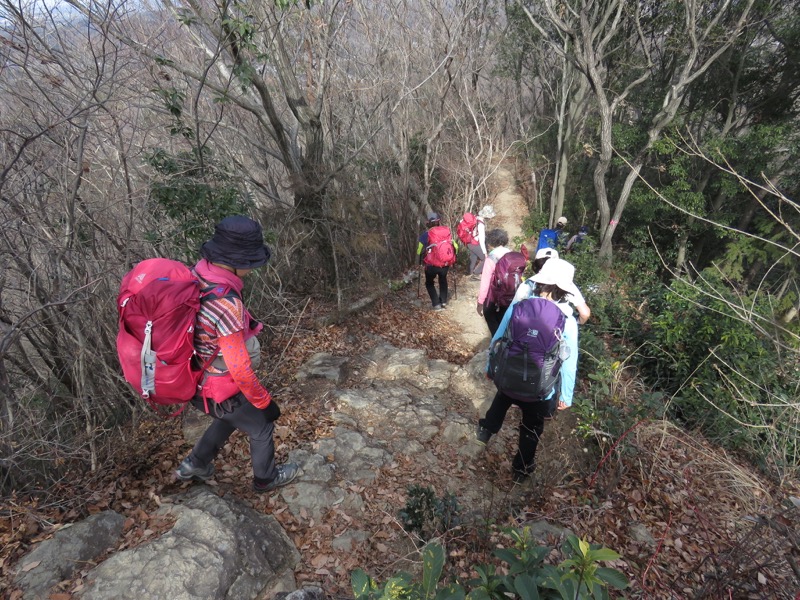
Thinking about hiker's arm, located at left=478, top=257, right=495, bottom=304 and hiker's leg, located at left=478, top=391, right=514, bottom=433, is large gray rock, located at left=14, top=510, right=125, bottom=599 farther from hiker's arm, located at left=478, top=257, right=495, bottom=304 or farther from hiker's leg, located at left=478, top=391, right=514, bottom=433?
hiker's arm, located at left=478, top=257, right=495, bottom=304

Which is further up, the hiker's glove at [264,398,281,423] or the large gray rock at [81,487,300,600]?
the hiker's glove at [264,398,281,423]

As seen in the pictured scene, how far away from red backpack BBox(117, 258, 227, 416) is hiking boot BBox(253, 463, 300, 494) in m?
1.19

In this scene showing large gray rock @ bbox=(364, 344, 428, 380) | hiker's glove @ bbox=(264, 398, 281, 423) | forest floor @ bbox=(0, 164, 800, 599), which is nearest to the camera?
forest floor @ bbox=(0, 164, 800, 599)

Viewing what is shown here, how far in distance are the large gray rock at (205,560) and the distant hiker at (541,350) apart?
2.06m

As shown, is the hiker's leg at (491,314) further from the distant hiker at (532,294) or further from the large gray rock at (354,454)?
the large gray rock at (354,454)

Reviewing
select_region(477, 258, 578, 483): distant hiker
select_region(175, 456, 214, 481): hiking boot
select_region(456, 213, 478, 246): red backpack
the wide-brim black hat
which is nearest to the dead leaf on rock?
select_region(175, 456, 214, 481): hiking boot

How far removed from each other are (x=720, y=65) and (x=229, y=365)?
15108 mm

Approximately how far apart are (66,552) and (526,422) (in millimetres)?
3235

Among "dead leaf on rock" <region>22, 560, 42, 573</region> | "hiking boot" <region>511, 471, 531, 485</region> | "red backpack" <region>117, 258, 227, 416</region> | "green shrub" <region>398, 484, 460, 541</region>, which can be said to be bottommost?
"hiking boot" <region>511, 471, 531, 485</region>

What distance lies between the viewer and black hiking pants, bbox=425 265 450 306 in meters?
7.03

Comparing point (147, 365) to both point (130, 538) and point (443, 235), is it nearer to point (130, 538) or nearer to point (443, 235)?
point (130, 538)

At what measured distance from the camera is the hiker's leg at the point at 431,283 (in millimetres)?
7088

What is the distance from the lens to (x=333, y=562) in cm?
277

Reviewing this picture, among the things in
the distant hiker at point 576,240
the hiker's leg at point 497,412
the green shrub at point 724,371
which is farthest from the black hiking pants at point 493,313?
the distant hiker at point 576,240
